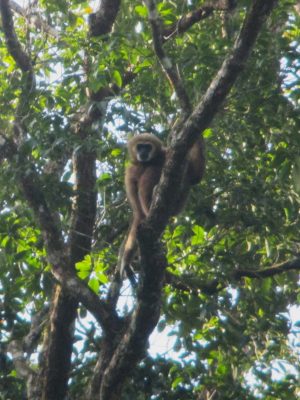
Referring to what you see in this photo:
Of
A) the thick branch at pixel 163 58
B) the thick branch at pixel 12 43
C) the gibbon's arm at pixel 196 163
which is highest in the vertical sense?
the thick branch at pixel 12 43

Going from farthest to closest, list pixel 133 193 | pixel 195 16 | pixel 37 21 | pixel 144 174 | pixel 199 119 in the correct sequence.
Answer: pixel 37 21 → pixel 144 174 → pixel 195 16 → pixel 133 193 → pixel 199 119

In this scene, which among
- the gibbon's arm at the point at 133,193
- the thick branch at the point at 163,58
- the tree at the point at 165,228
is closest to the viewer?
the thick branch at the point at 163,58

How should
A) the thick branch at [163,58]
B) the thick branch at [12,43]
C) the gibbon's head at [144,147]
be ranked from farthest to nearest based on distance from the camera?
the gibbon's head at [144,147] < the thick branch at [12,43] < the thick branch at [163,58]

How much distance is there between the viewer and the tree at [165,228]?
614cm

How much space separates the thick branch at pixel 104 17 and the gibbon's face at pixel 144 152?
1.35 meters

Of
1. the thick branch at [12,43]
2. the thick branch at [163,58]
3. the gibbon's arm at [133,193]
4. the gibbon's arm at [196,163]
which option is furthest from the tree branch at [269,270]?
the thick branch at [12,43]

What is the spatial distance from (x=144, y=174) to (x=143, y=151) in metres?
0.28

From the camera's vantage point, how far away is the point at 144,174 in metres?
7.56

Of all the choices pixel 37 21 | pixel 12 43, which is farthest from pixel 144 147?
pixel 37 21

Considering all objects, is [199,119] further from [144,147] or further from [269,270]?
[144,147]

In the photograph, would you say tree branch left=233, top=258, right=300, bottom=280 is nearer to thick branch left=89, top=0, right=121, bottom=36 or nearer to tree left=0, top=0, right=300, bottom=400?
tree left=0, top=0, right=300, bottom=400

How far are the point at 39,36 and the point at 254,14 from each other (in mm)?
4067

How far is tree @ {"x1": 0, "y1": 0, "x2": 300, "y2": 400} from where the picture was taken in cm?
614

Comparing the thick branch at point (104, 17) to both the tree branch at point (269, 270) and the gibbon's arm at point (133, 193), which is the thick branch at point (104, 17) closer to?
the gibbon's arm at point (133, 193)
